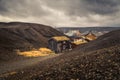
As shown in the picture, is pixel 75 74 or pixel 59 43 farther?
pixel 59 43

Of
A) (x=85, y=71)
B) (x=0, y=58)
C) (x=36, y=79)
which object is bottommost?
(x=0, y=58)

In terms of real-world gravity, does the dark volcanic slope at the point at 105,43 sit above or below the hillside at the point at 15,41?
above

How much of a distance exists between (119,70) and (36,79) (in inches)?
400

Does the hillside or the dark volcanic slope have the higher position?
the dark volcanic slope

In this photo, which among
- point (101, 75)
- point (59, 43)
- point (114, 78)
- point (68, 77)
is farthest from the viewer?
point (59, 43)

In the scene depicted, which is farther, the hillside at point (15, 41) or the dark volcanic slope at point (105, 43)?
the hillside at point (15, 41)

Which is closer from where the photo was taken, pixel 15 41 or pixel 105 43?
pixel 105 43

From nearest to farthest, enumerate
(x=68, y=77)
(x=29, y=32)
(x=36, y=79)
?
(x=68, y=77) < (x=36, y=79) < (x=29, y=32)

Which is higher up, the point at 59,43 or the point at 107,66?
the point at 107,66

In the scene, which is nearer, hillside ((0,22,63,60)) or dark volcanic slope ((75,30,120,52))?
dark volcanic slope ((75,30,120,52))

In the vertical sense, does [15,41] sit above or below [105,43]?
below

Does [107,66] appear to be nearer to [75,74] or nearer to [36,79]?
[75,74]

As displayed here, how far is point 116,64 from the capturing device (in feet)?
66.7

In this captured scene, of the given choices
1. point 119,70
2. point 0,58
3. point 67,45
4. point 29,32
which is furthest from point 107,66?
point 29,32
